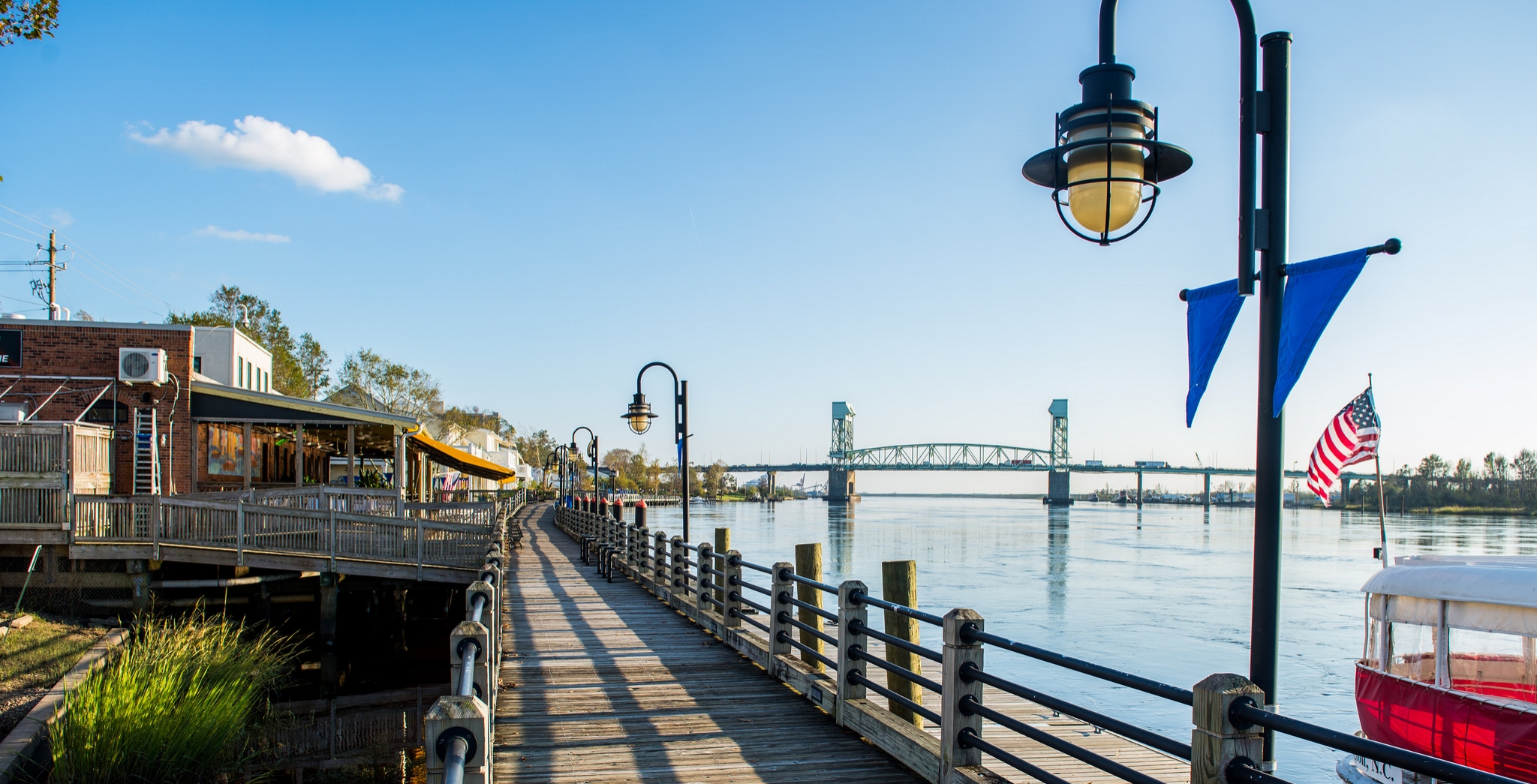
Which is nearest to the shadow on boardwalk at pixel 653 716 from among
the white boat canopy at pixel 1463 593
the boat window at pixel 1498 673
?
the white boat canopy at pixel 1463 593

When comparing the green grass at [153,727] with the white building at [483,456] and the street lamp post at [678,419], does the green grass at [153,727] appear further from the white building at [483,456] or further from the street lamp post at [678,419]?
the white building at [483,456]

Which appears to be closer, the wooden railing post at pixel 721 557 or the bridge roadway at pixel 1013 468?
the wooden railing post at pixel 721 557

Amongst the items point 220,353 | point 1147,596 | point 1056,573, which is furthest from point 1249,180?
point 1056,573

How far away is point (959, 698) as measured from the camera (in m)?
5.93

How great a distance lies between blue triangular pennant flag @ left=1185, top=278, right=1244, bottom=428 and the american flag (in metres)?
10.2

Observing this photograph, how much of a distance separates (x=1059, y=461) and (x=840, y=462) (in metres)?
46.5

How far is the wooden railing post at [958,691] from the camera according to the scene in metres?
5.95

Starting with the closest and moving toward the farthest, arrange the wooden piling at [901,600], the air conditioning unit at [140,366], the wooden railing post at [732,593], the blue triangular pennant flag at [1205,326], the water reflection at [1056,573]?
the blue triangular pennant flag at [1205,326] < the wooden piling at [901,600] < the wooden railing post at [732,593] < the air conditioning unit at [140,366] < the water reflection at [1056,573]

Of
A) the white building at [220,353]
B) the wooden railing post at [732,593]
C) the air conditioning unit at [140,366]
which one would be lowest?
the wooden railing post at [732,593]

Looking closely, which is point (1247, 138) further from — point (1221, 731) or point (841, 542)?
point (841, 542)

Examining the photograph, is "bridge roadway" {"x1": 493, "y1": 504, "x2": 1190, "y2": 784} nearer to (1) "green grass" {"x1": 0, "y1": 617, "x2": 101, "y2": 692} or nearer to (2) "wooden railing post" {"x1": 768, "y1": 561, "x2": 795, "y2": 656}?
(2) "wooden railing post" {"x1": 768, "y1": 561, "x2": 795, "y2": 656}

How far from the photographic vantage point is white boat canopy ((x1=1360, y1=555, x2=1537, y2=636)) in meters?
8.49

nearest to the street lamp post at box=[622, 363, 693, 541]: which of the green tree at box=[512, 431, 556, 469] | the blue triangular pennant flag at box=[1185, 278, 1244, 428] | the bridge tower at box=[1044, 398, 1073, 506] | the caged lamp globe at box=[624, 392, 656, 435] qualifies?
the caged lamp globe at box=[624, 392, 656, 435]

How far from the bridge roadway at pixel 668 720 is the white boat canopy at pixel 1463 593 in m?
2.88
